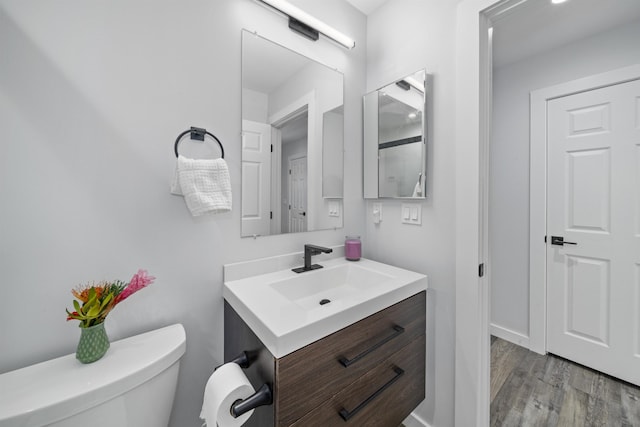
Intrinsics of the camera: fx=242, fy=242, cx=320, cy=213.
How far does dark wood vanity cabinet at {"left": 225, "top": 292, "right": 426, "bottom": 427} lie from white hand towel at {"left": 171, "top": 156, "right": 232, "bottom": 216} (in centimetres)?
45

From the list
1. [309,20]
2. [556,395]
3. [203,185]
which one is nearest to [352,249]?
[203,185]

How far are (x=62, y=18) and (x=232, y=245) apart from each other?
950 mm

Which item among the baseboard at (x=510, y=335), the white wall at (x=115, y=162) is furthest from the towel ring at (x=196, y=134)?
the baseboard at (x=510, y=335)

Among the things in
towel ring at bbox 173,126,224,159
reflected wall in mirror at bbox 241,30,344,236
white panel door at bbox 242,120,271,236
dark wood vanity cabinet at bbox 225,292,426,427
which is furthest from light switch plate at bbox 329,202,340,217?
towel ring at bbox 173,126,224,159

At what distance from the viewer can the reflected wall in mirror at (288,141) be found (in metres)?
1.17

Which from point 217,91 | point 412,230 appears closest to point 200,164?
point 217,91

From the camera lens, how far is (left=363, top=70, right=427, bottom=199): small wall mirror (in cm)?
128

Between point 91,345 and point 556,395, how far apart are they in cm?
248

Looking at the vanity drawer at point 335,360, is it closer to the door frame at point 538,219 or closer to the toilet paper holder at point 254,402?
the toilet paper holder at point 254,402

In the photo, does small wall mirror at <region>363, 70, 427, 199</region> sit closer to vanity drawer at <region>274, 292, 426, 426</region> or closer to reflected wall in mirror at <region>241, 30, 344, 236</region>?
reflected wall in mirror at <region>241, 30, 344, 236</region>

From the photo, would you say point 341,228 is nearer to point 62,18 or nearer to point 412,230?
point 412,230

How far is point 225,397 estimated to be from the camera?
71cm

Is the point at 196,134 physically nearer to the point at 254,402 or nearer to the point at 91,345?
the point at 91,345

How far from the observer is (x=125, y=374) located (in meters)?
0.69
